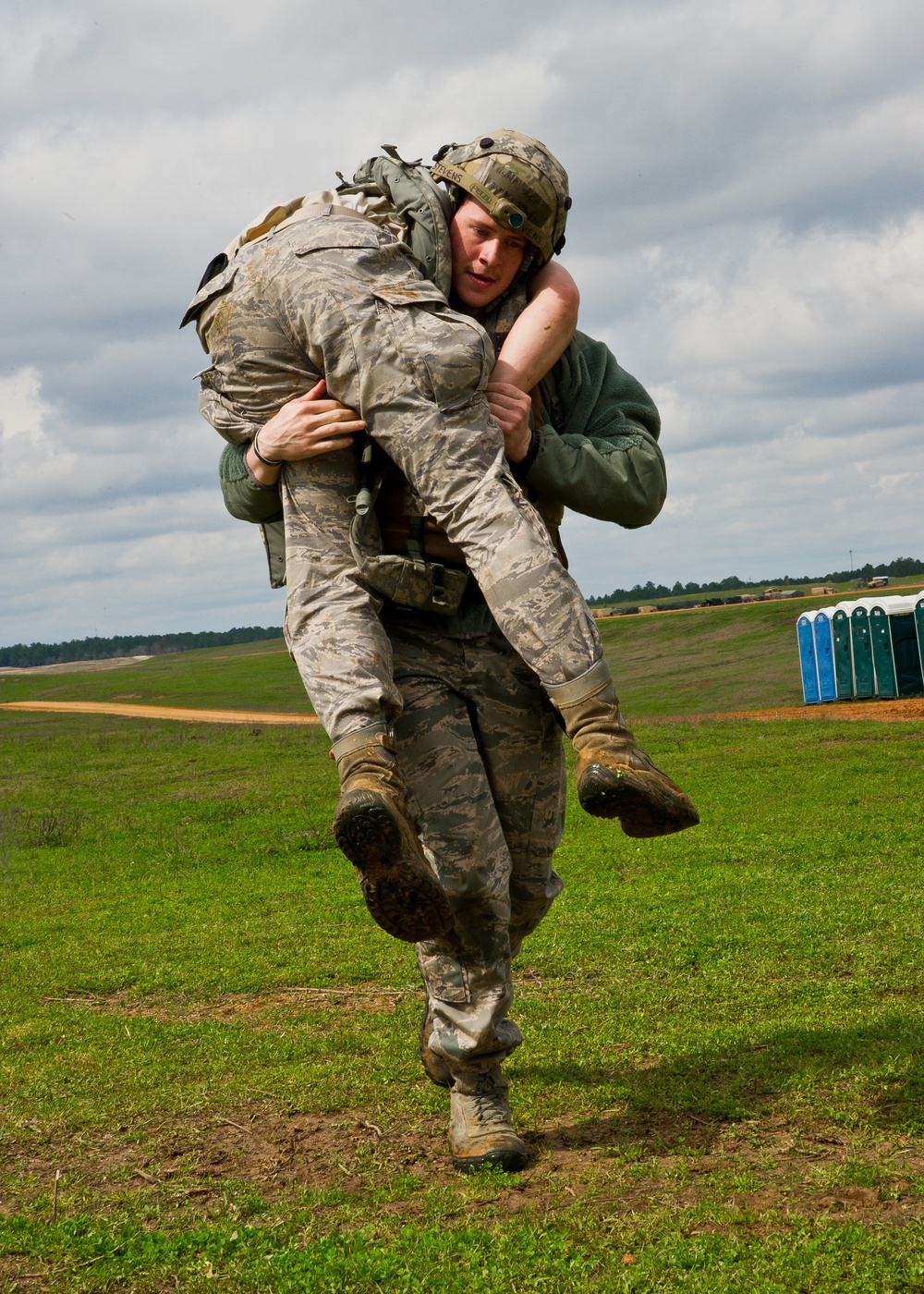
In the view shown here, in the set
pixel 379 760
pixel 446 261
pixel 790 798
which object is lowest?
pixel 790 798

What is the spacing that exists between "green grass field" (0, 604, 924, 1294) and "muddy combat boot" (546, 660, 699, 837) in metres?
1.18

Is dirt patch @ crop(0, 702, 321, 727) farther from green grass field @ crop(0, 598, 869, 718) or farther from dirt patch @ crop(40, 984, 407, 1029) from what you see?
dirt patch @ crop(40, 984, 407, 1029)

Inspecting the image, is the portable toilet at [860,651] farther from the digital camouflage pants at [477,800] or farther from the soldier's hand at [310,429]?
the soldier's hand at [310,429]

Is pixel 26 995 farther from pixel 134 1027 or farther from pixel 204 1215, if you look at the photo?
pixel 204 1215

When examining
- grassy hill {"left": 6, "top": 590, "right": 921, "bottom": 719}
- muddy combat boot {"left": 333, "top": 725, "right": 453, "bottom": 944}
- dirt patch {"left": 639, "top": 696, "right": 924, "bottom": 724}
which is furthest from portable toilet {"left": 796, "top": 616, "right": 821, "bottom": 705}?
muddy combat boot {"left": 333, "top": 725, "right": 453, "bottom": 944}

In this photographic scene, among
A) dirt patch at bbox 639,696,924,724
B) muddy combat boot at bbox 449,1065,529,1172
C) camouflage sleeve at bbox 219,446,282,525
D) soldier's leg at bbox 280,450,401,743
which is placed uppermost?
camouflage sleeve at bbox 219,446,282,525

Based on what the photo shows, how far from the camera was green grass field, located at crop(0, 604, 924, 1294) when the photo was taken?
3.51 m

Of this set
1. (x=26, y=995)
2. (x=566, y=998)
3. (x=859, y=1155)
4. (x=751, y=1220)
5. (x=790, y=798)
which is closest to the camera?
(x=751, y=1220)

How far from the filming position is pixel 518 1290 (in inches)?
129

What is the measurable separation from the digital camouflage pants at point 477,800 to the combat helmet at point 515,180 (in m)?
1.41

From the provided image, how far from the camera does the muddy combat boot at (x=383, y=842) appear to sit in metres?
3.39

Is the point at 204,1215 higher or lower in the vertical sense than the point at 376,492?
lower

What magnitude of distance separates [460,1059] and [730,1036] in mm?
1745

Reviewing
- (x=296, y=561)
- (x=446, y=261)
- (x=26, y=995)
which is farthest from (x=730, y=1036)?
(x=26, y=995)
